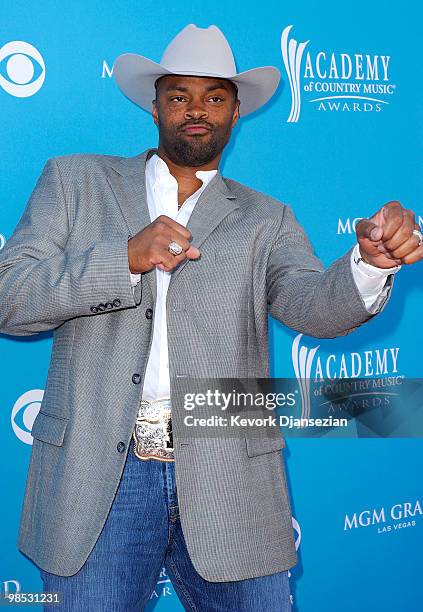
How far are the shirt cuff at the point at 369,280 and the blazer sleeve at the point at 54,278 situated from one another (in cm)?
46

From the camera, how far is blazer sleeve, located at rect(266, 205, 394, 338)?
1685 mm

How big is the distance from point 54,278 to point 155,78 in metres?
0.87

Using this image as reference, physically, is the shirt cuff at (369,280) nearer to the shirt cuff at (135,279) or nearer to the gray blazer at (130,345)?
the gray blazer at (130,345)

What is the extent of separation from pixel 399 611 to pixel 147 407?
1.87 m

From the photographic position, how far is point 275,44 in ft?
9.58

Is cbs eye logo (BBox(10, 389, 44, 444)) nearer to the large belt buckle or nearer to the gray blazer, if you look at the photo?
the gray blazer

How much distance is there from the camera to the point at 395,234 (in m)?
1.45

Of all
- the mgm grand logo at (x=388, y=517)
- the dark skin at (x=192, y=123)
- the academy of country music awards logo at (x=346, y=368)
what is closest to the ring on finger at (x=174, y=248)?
the dark skin at (x=192, y=123)

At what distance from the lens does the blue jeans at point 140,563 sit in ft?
5.96

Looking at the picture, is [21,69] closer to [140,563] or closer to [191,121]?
[191,121]

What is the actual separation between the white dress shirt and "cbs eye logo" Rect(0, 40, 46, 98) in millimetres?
700

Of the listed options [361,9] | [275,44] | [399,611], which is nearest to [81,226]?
[275,44]

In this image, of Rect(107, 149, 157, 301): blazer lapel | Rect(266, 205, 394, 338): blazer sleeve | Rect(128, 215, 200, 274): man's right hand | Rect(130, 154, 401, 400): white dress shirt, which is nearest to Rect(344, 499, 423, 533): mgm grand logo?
Rect(266, 205, 394, 338): blazer sleeve

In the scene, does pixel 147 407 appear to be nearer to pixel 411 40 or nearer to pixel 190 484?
pixel 190 484
